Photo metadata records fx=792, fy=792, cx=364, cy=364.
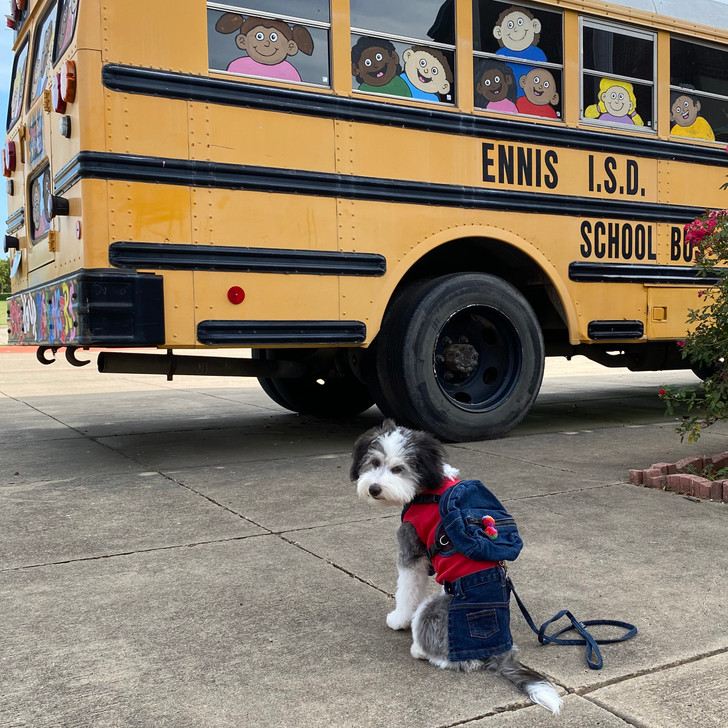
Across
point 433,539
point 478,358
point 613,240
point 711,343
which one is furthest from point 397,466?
point 613,240

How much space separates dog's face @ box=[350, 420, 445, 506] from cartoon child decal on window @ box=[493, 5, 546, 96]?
421 cm

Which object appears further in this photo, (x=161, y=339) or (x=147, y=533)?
(x=161, y=339)

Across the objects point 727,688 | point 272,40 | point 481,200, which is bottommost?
point 727,688

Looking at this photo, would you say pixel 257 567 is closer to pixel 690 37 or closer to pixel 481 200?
pixel 481 200

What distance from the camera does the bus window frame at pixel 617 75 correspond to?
604 centimetres

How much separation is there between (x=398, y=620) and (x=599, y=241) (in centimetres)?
442

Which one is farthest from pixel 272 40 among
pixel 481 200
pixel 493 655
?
pixel 493 655

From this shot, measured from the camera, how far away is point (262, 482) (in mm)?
4578

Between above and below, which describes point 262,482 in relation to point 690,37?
below

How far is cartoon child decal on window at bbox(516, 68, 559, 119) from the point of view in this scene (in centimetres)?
586

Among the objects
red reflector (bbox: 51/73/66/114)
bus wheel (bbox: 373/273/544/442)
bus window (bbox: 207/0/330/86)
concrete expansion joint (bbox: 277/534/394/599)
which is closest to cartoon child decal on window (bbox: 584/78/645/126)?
bus wheel (bbox: 373/273/544/442)

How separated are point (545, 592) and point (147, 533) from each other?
1799 mm

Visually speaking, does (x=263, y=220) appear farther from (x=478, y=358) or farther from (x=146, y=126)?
(x=478, y=358)

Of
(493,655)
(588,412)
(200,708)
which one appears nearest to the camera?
(200,708)
